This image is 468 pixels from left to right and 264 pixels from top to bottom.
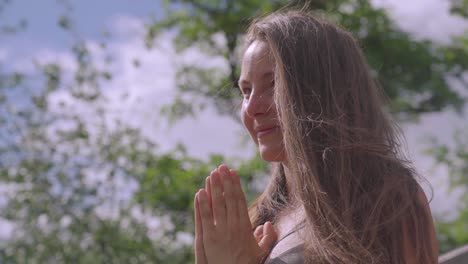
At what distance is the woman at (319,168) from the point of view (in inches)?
61.0

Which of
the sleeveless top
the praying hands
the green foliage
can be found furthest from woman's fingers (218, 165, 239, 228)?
the green foliage

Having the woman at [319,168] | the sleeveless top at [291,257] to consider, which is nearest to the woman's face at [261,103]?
the woman at [319,168]

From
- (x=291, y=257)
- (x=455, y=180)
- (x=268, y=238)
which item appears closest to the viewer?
(x=291, y=257)

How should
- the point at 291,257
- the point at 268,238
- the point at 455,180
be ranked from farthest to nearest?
1. the point at 455,180
2. the point at 268,238
3. the point at 291,257

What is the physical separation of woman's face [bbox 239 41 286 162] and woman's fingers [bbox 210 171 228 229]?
15 centimetres

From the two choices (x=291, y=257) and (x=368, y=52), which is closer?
(x=291, y=257)

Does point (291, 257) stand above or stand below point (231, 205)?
below

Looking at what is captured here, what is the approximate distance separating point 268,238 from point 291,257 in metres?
0.13

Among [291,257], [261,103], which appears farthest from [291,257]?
[261,103]

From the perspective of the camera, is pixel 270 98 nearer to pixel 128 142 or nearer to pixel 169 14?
pixel 128 142

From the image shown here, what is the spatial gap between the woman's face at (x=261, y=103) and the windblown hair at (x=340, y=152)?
0.15ft

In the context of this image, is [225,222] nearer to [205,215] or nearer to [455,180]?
[205,215]

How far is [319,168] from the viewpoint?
1.61 m

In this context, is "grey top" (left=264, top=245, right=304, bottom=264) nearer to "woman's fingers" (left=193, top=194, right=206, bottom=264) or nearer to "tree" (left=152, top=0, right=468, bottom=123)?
"woman's fingers" (left=193, top=194, right=206, bottom=264)
